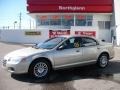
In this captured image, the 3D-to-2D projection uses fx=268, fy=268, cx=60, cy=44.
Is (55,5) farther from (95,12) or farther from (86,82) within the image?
(86,82)

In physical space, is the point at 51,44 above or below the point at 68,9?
below

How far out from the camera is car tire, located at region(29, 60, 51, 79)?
9.66m

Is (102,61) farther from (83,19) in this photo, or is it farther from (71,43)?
(83,19)

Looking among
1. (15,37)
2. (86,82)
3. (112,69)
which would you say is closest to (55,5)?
(15,37)

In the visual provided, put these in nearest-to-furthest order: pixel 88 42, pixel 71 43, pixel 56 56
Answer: pixel 56 56, pixel 71 43, pixel 88 42

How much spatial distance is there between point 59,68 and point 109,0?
30298mm

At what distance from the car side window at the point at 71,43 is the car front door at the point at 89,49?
29 cm

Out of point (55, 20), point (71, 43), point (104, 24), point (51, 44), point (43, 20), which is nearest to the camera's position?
point (51, 44)

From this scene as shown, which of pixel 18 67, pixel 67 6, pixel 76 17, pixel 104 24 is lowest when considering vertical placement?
pixel 18 67

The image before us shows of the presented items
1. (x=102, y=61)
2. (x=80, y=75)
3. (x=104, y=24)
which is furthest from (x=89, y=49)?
(x=104, y=24)

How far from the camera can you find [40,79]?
9.71 m

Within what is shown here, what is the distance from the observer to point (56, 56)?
1009 cm

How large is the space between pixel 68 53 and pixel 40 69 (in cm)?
137

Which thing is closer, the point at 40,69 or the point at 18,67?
the point at 18,67
